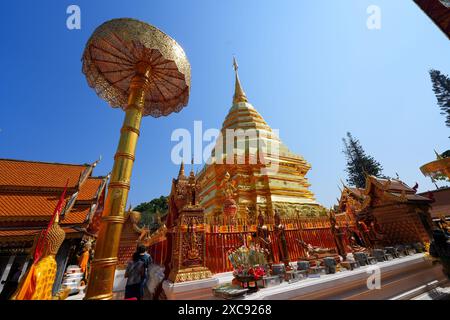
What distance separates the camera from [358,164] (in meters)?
34.4

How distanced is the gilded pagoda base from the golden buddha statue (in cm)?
256

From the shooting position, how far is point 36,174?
1148 cm

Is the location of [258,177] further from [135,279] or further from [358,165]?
[358,165]

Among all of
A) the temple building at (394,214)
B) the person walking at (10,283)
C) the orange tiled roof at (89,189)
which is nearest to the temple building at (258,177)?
the temple building at (394,214)

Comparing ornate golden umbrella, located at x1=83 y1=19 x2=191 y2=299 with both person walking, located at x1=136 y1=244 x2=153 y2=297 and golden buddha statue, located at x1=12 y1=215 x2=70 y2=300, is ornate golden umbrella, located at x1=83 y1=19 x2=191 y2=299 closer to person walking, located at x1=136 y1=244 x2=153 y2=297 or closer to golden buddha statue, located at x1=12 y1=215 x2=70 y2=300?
golden buddha statue, located at x1=12 y1=215 x2=70 y2=300

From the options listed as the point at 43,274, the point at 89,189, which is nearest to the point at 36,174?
the point at 89,189

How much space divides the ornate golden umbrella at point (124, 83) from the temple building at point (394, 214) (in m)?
9.81

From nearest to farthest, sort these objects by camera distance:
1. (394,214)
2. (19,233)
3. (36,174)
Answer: (19,233) → (394,214) → (36,174)

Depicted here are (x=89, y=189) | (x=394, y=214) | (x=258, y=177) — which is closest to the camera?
(x=394, y=214)

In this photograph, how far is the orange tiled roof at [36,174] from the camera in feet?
33.3

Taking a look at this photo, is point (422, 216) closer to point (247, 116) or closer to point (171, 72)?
point (171, 72)

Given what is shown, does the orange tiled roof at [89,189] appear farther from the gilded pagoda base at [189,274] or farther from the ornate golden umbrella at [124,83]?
the gilded pagoda base at [189,274]

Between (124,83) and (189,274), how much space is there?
4574 mm
